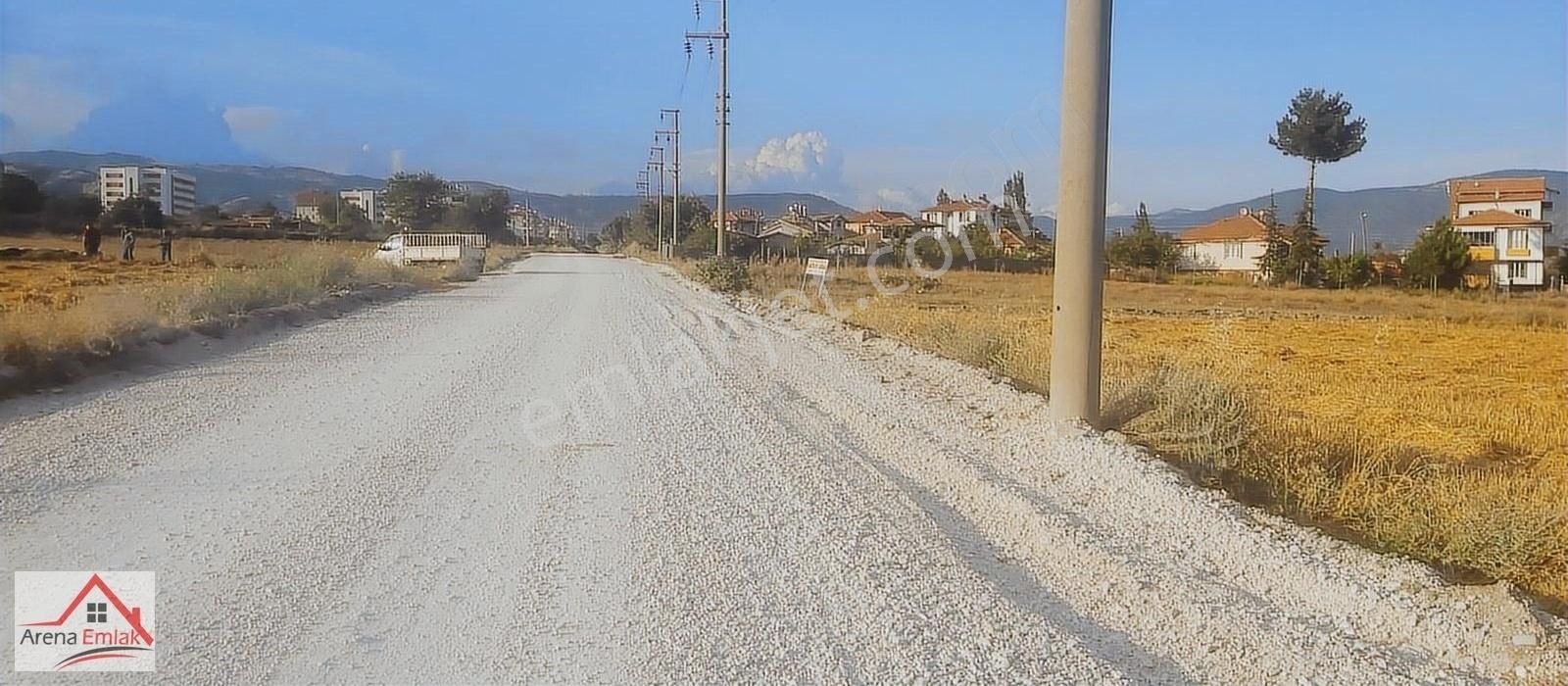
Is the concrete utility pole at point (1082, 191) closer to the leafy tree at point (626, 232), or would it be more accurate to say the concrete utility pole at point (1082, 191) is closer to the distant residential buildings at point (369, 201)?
the distant residential buildings at point (369, 201)

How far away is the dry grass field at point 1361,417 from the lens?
17.5ft

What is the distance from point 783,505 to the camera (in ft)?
20.1

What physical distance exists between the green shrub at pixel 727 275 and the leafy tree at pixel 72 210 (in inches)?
668

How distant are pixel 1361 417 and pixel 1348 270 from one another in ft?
167

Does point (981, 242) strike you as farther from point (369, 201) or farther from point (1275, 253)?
point (369, 201)

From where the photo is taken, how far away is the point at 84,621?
4.31m

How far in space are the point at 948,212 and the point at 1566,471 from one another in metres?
35.9

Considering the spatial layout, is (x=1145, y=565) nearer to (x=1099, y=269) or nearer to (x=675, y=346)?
(x=1099, y=269)

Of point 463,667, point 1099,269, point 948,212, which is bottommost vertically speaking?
point 463,667

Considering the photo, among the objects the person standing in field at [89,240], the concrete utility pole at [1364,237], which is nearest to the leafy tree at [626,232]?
the concrete utility pole at [1364,237]

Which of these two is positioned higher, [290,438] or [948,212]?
[948,212]

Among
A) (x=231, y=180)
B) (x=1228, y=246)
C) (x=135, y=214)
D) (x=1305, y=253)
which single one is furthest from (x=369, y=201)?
(x=1305, y=253)

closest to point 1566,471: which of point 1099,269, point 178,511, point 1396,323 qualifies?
point 1099,269

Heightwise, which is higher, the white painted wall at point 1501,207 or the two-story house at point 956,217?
the white painted wall at point 1501,207
